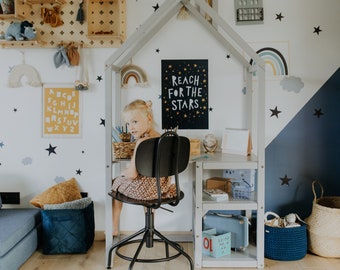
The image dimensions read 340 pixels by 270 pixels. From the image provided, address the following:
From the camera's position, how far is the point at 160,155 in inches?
96.0

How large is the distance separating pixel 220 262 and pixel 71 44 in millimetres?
1985

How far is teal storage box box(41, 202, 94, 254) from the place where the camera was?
9.97ft

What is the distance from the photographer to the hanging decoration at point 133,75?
3326mm

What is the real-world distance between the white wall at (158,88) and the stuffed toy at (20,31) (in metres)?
0.17

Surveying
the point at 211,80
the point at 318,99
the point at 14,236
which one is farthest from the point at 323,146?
the point at 14,236

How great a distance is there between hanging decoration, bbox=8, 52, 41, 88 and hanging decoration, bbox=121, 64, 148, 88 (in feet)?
2.24

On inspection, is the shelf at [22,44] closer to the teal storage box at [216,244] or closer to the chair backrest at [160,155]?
the chair backrest at [160,155]

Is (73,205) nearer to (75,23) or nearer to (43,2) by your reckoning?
(75,23)

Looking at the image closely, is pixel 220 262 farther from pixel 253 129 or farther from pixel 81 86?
pixel 81 86

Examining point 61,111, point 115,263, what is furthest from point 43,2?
point 115,263

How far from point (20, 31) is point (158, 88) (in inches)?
45.3

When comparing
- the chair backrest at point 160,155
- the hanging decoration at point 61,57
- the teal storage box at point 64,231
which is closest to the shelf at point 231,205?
the chair backrest at point 160,155

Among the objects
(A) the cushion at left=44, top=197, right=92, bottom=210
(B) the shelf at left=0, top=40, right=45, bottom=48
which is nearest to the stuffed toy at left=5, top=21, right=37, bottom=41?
(B) the shelf at left=0, top=40, right=45, bottom=48

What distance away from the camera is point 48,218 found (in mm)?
3043
